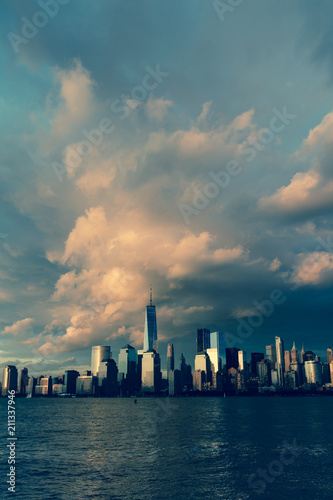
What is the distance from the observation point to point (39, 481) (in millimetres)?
67750

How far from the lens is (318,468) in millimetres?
76750

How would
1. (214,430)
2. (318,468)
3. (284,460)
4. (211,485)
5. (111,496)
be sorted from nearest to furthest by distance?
(111,496), (211,485), (318,468), (284,460), (214,430)

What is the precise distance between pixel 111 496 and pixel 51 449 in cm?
4833

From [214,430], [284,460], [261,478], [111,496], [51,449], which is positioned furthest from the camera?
[214,430]

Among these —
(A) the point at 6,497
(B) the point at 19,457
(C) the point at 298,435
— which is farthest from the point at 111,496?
(C) the point at 298,435

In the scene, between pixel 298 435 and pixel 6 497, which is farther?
pixel 298 435

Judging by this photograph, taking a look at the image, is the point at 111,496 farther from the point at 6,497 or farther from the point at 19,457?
the point at 19,457

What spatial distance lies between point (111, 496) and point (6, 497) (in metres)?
16.0

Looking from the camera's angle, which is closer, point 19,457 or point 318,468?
point 318,468

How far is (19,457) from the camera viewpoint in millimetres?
89688

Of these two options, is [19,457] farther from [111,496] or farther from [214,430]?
[214,430]

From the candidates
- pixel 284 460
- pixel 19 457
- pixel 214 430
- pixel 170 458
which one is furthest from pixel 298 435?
pixel 19 457

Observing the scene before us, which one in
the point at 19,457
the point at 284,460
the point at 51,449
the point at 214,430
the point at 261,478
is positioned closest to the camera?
the point at 261,478

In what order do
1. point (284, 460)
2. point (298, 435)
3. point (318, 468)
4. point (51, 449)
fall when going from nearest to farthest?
point (318, 468) → point (284, 460) → point (51, 449) → point (298, 435)
